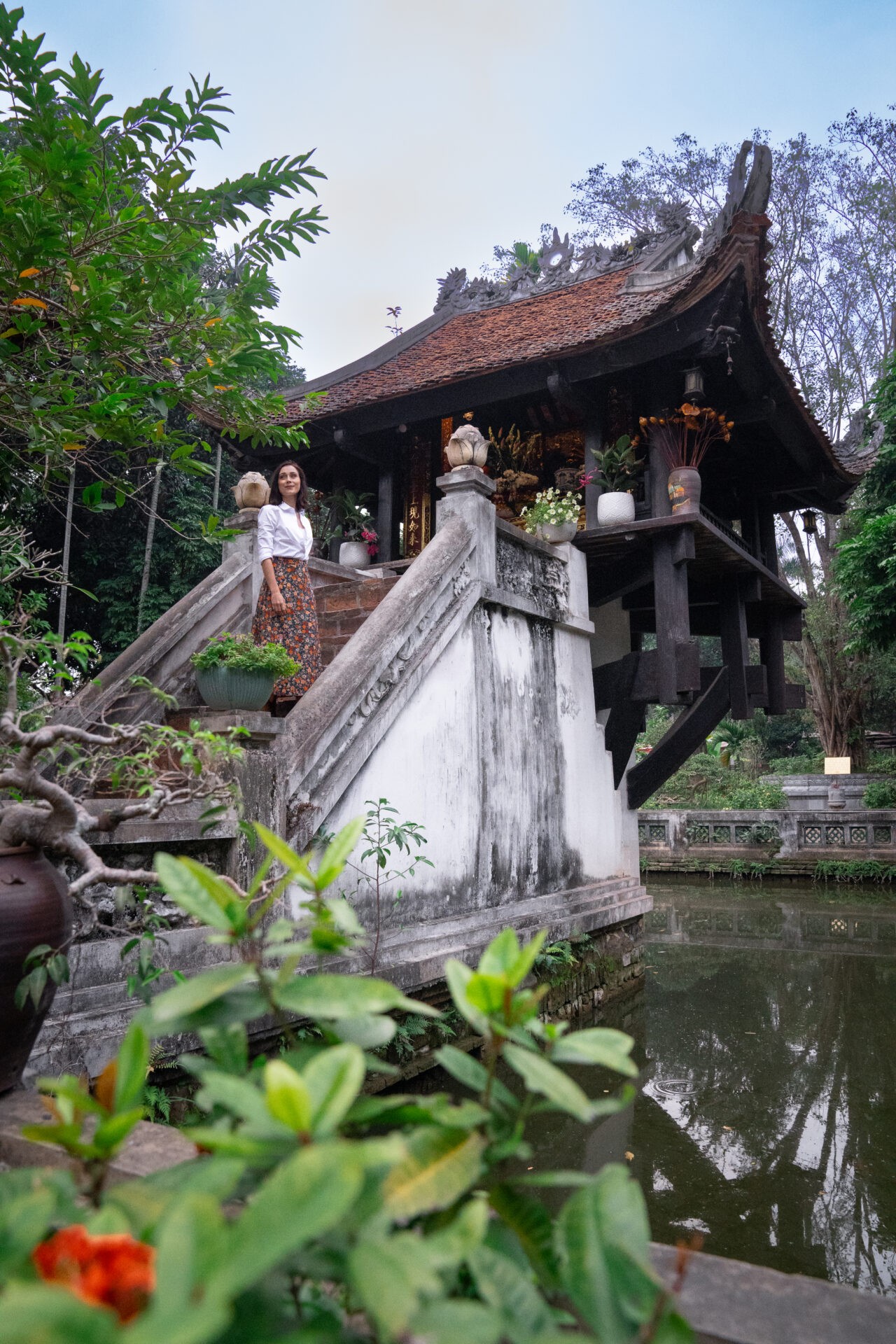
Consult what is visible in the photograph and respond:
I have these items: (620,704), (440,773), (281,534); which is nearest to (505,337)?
(620,704)

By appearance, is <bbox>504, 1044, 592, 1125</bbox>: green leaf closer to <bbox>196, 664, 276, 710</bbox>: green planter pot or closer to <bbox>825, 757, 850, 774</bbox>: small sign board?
<bbox>196, 664, 276, 710</bbox>: green planter pot

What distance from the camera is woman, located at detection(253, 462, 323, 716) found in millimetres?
4867

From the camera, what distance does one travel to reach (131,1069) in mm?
827

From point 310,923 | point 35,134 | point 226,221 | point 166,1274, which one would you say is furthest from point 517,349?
point 166,1274

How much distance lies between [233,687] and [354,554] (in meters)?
4.64

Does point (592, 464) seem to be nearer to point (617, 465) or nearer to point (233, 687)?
point (617, 465)

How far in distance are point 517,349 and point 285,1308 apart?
278 inches

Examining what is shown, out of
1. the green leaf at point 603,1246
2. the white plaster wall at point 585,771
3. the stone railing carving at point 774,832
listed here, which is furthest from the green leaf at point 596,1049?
the stone railing carving at point 774,832

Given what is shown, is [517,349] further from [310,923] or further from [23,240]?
[310,923]

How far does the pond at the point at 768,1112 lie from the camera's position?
3.13 meters

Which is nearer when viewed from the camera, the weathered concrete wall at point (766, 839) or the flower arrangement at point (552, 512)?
the flower arrangement at point (552, 512)

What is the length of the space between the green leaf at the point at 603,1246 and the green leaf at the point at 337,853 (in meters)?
0.38

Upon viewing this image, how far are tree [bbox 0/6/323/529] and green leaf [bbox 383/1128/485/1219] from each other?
2626mm

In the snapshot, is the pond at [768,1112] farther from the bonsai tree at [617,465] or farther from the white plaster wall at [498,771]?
the bonsai tree at [617,465]
